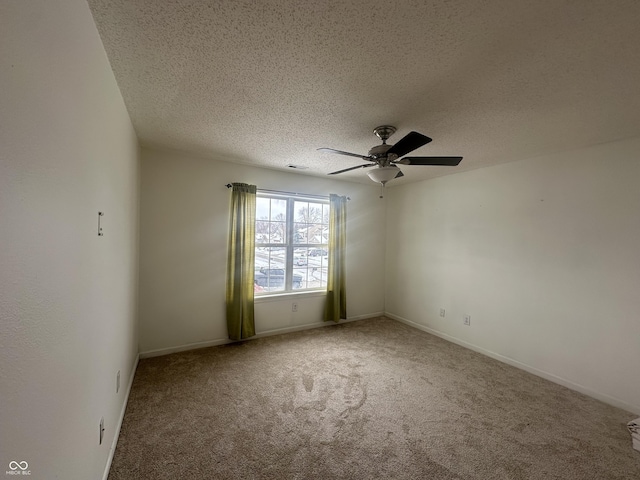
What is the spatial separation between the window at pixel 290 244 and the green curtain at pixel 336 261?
17cm

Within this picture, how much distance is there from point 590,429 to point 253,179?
13.6 ft

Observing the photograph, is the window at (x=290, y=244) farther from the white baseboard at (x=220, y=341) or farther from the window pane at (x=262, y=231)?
the white baseboard at (x=220, y=341)

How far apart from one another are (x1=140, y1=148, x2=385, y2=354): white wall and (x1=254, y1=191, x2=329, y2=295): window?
24cm

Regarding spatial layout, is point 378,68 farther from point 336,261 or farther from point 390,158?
point 336,261

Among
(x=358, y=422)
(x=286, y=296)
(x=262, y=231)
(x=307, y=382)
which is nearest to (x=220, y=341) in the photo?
(x=286, y=296)

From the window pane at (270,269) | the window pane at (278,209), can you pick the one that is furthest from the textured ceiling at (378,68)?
the window pane at (270,269)

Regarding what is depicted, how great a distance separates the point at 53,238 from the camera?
0.88 meters

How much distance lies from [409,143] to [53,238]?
2.01m

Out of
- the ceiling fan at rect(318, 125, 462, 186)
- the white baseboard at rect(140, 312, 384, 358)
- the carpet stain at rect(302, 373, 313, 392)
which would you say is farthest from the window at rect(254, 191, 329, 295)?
the ceiling fan at rect(318, 125, 462, 186)

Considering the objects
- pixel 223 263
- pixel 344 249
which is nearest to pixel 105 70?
pixel 223 263

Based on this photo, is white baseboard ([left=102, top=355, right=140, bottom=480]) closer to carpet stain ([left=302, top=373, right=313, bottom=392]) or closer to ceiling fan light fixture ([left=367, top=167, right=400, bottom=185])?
carpet stain ([left=302, top=373, right=313, bottom=392])

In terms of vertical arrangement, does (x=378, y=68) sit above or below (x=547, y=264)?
above

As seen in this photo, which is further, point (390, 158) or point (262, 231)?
point (262, 231)

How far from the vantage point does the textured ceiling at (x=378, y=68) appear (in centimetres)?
117
